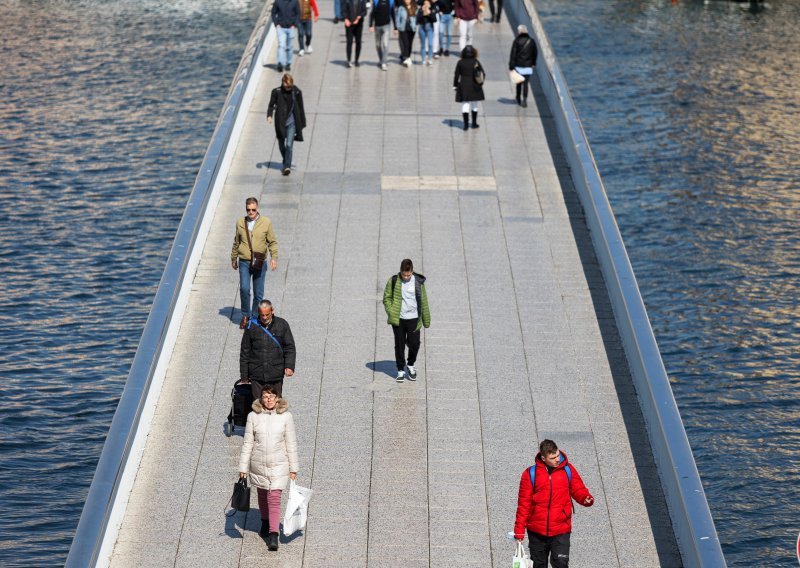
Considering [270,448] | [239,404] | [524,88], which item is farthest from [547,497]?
[524,88]

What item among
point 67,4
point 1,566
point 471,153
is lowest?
point 67,4

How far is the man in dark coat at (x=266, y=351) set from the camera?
13203 mm

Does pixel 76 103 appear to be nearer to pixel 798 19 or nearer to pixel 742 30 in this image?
pixel 742 30

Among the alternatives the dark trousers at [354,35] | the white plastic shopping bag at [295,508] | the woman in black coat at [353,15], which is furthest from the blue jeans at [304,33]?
the white plastic shopping bag at [295,508]

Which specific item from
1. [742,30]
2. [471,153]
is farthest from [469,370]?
[742,30]

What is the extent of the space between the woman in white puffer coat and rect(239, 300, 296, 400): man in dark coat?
154cm

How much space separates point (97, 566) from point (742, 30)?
42593 millimetres

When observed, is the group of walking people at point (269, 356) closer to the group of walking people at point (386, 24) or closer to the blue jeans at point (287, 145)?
the blue jeans at point (287, 145)

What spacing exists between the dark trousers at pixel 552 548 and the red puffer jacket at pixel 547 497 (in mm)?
130

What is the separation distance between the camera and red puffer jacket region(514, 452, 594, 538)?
10.7 metres

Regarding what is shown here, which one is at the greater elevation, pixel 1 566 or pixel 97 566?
pixel 97 566

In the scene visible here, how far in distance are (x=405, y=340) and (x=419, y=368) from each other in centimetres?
73

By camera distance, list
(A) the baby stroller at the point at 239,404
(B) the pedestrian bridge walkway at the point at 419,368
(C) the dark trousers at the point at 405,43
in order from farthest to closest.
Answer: (C) the dark trousers at the point at 405,43
(A) the baby stroller at the point at 239,404
(B) the pedestrian bridge walkway at the point at 419,368

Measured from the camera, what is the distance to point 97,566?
11.5 m
